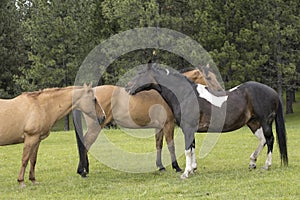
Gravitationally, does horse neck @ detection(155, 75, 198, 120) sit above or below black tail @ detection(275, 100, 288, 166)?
above

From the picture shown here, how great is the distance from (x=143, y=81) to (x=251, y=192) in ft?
10.5

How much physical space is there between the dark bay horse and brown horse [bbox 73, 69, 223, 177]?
55 centimetres

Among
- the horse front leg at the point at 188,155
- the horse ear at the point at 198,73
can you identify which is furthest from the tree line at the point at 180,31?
the horse front leg at the point at 188,155

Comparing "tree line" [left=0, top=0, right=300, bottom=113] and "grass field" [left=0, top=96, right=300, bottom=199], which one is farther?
"tree line" [left=0, top=0, right=300, bottom=113]

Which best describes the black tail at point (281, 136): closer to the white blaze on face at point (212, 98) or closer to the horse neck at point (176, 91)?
the white blaze on face at point (212, 98)

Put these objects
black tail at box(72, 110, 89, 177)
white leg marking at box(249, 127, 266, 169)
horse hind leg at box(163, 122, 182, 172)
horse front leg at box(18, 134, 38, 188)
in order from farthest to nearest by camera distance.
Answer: horse hind leg at box(163, 122, 182, 172), white leg marking at box(249, 127, 266, 169), black tail at box(72, 110, 89, 177), horse front leg at box(18, 134, 38, 188)

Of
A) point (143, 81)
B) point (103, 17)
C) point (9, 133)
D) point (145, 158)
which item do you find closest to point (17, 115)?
point (9, 133)

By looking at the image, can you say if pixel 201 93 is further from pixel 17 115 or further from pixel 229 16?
pixel 229 16

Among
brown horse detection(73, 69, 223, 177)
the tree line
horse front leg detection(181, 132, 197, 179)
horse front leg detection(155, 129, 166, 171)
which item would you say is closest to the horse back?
brown horse detection(73, 69, 223, 177)

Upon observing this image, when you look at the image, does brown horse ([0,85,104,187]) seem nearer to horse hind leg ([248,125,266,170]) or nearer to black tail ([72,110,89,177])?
black tail ([72,110,89,177])

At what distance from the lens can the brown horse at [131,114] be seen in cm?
972

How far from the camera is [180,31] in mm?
27312

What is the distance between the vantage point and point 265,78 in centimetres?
2858

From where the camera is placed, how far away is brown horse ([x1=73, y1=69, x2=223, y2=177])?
972 cm
